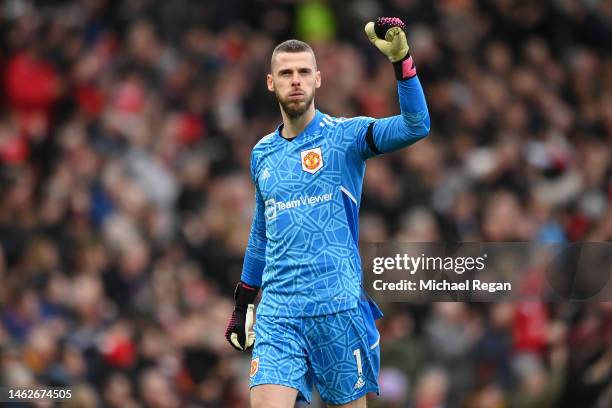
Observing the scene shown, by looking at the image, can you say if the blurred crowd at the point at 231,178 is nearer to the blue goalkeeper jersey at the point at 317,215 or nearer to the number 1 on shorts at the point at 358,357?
the number 1 on shorts at the point at 358,357

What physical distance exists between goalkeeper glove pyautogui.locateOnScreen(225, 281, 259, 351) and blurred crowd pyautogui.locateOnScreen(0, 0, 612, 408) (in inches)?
139

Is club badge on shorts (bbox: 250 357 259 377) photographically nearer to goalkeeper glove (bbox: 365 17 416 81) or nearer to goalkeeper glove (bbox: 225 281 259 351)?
goalkeeper glove (bbox: 225 281 259 351)

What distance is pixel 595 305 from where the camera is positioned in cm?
1023

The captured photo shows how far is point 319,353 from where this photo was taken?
22.1ft

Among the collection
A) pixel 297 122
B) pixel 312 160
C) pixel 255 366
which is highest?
pixel 297 122

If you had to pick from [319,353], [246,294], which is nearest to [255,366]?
[319,353]

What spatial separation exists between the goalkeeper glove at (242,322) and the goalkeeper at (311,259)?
1.20 feet

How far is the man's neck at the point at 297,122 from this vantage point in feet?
22.6

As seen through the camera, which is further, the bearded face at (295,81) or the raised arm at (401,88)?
the bearded face at (295,81)

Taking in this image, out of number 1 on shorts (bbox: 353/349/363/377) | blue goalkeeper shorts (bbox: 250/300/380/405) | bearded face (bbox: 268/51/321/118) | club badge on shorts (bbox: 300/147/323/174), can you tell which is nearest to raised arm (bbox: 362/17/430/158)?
club badge on shorts (bbox: 300/147/323/174)

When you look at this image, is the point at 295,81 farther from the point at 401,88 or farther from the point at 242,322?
the point at 242,322

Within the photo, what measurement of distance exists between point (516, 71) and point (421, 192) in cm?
250

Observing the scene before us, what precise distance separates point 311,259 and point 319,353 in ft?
1.58

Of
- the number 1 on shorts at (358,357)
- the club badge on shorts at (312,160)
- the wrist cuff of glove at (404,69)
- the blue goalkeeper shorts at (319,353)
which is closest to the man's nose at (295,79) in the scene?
the club badge on shorts at (312,160)
